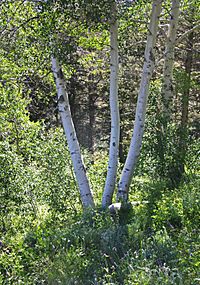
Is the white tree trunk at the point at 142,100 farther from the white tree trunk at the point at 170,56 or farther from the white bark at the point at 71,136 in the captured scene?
the white tree trunk at the point at 170,56

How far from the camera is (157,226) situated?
15.0ft

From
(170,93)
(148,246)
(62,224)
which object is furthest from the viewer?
(170,93)

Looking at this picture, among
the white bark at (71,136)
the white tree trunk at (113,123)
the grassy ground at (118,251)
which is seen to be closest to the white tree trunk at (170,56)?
the white tree trunk at (113,123)

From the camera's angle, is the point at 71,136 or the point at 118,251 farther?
the point at 71,136

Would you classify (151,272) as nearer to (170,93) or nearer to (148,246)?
(148,246)

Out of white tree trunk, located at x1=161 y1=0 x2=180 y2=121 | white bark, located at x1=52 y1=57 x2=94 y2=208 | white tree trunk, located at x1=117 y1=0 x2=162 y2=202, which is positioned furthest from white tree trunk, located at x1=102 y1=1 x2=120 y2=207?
white tree trunk, located at x1=161 y1=0 x2=180 y2=121

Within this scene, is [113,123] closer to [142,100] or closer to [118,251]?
[142,100]

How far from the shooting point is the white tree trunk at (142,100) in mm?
5980

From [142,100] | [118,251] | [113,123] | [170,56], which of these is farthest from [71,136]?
[170,56]

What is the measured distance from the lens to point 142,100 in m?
6.16

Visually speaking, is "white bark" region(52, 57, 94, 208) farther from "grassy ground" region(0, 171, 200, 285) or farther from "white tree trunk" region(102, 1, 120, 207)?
"grassy ground" region(0, 171, 200, 285)

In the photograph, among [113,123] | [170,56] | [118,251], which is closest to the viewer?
[118,251]

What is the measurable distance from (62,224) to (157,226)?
182 cm

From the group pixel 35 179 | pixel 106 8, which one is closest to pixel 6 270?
pixel 35 179
